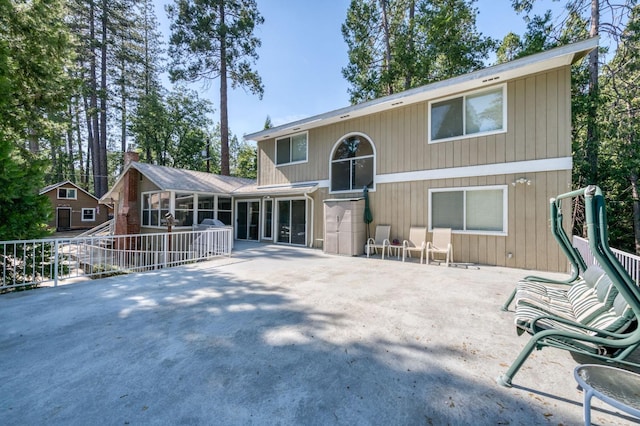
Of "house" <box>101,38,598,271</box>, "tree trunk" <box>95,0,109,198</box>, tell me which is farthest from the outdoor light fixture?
"tree trunk" <box>95,0,109,198</box>

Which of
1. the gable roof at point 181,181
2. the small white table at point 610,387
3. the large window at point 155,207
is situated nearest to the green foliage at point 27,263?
the gable roof at point 181,181

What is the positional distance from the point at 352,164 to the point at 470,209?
160 inches

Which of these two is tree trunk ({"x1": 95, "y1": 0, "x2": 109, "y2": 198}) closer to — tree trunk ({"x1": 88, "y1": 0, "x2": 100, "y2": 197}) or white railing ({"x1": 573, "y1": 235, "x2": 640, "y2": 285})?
tree trunk ({"x1": 88, "y1": 0, "x2": 100, "y2": 197})

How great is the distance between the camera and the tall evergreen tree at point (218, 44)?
1554cm

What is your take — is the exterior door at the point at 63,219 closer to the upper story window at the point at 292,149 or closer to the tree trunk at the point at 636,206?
the upper story window at the point at 292,149

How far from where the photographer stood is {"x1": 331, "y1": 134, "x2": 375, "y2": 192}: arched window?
Answer: 8961 mm

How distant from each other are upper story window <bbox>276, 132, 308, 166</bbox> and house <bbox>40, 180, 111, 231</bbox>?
20.8m

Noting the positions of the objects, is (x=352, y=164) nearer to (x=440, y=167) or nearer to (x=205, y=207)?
(x=440, y=167)

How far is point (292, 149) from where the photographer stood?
11.0 meters

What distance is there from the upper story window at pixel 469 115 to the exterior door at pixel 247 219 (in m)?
7.90

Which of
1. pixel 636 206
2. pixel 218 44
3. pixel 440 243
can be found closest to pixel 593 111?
pixel 636 206

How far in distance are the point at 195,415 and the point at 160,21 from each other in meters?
29.4

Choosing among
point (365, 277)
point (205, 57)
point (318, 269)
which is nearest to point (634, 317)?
point (365, 277)

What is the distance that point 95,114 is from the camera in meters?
19.2
